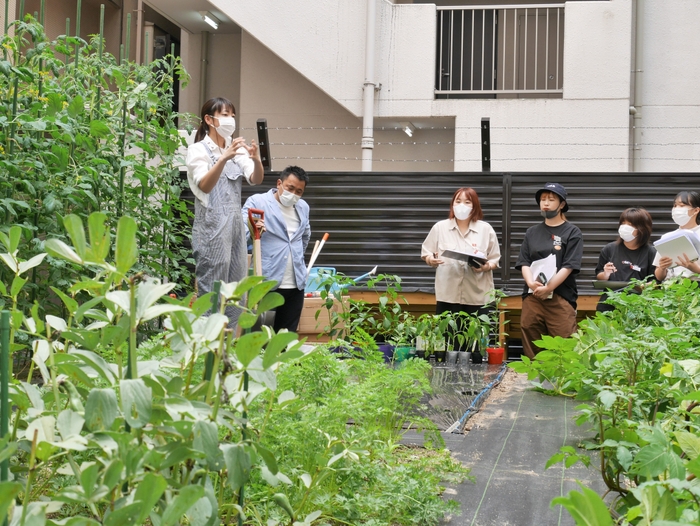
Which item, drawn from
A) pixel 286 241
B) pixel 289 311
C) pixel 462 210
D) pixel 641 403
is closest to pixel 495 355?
pixel 462 210

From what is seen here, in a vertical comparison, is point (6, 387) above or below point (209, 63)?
below

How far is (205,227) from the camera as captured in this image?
4.67m

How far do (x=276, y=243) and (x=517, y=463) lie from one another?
2689 millimetres

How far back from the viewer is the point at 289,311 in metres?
5.31

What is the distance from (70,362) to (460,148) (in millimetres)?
9419

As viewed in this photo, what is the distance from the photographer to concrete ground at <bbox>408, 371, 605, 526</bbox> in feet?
8.05

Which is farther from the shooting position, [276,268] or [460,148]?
[460,148]

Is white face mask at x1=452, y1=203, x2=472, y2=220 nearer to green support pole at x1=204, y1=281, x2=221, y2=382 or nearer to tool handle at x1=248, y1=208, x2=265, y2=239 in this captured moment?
tool handle at x1=248, y1=208, x2=265, y2=239

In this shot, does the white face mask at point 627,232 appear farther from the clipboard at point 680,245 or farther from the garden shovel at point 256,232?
the garden shovel at point 256,232

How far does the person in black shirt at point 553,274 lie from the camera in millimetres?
5977

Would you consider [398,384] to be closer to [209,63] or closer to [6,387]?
[6,387]

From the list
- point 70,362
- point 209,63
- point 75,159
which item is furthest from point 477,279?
point 209,63

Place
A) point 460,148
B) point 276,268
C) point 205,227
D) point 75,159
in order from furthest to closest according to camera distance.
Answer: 1. point 460,148
2. point 276,268
3. point 205,227
4. point 75,159

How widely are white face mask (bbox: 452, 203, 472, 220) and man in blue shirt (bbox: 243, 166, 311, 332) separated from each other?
1.36 meters
